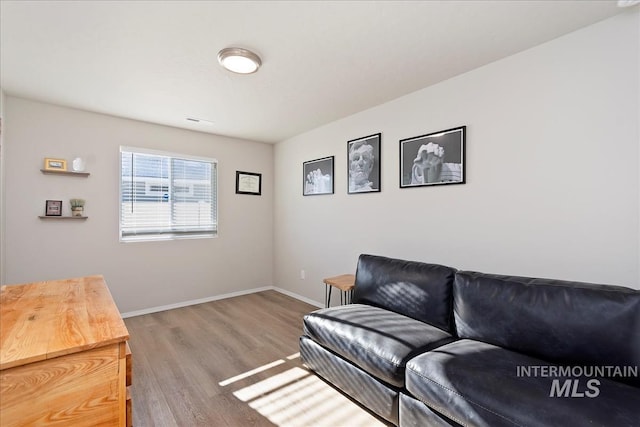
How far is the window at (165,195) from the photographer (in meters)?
3.66

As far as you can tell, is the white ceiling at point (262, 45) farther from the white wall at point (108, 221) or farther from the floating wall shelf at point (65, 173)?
the floating wall shelf at point (65, 173)

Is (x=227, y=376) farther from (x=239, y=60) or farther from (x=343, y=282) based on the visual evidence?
(x=239, y=60)

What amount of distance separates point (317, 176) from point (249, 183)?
50.3 inches

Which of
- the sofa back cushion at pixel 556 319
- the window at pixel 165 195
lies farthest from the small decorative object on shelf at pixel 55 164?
the sofa back cushion at pixel 556 319

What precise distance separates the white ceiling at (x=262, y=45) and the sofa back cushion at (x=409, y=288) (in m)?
1.63

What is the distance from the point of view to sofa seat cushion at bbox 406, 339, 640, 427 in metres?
1.16

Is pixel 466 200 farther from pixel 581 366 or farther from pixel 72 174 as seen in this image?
pixel 72 174

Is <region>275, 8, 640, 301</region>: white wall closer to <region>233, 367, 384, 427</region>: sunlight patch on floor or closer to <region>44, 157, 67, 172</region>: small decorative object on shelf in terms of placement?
<region>233, 367, 384, 427</region>: sunlight patch on floor

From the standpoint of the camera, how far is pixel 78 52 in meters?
2.14

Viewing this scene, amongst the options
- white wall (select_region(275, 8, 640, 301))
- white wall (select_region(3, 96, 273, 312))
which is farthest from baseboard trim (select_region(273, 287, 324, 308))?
white wall (select_region(275, 8, 640, 301))

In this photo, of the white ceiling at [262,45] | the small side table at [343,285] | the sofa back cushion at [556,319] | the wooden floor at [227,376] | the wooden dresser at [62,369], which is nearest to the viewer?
the wooden dresser at [62,369]

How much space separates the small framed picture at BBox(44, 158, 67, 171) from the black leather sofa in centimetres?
314

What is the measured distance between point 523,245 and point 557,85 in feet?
3.70

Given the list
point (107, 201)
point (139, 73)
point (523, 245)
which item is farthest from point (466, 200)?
point (107, 201)
